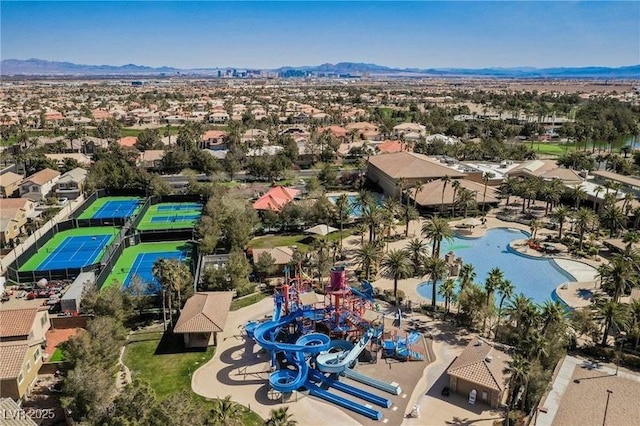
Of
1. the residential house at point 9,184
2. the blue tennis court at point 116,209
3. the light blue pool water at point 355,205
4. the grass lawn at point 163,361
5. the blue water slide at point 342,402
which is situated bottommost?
the blue tennis court at point 116,209

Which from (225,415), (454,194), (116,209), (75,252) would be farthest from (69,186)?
(225,415)

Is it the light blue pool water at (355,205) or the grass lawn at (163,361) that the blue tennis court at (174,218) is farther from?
the grass lawn at (163,361)

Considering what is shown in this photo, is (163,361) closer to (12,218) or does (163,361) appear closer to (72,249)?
(72,249)

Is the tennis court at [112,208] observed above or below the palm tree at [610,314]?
below

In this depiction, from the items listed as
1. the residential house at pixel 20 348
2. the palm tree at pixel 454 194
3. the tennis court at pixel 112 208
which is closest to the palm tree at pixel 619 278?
the palm tree at pixel 454 194

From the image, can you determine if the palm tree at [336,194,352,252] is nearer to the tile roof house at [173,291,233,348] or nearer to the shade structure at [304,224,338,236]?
the shade structure at [304,224,338,236]

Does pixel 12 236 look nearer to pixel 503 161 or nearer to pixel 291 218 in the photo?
pixel 291 218

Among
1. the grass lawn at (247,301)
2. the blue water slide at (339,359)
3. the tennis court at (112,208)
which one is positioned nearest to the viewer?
the blue water slide at (339,359)
